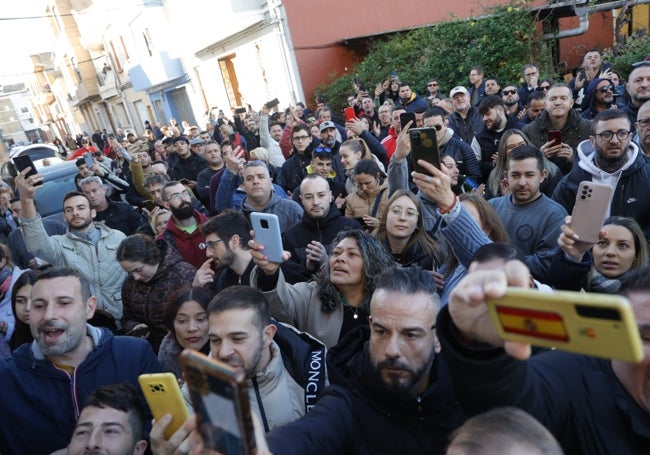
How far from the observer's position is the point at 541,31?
1188 cm

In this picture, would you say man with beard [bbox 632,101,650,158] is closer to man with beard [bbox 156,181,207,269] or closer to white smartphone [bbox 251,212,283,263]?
white smartphone [bbox 251,212,283,263]

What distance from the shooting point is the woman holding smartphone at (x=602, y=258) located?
248cm

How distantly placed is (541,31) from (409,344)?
500 inches

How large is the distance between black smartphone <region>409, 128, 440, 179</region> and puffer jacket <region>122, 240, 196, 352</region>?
6.67 feet

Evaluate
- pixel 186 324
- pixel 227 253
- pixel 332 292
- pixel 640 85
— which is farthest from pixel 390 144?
pixel 186 324

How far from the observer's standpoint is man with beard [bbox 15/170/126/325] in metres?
4.19

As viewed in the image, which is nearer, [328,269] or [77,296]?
[77,296]

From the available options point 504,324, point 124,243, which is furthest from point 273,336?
point 124,243

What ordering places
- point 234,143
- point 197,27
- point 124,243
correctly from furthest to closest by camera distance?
point 197,27 < point 234,143 < point 124,243

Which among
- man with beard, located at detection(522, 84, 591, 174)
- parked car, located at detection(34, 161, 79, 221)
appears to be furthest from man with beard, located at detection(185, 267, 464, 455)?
parked car, located at detection(34, 161, 79, 221)

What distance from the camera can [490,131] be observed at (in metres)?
5.69

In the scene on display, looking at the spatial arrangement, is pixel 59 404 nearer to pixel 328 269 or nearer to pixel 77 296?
pixel 77 296

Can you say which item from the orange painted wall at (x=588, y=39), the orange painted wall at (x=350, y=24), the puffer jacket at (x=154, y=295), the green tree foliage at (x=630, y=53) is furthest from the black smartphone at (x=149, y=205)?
the orange painted wall at (x=588, y=39)

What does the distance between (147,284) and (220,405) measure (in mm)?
2776
